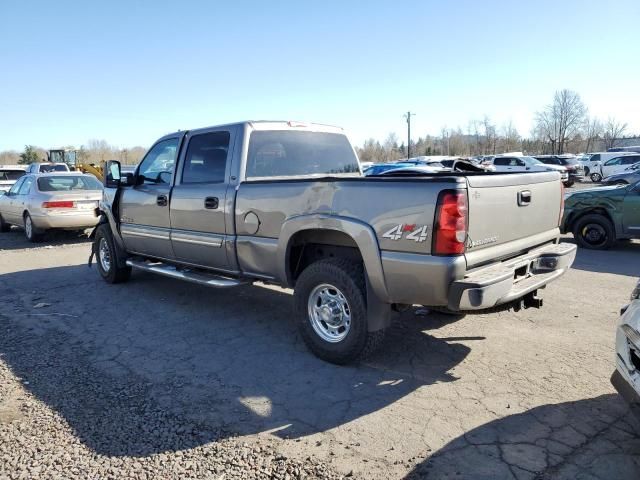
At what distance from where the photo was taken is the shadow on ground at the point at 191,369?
332 centimetres

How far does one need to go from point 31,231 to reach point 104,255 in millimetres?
5728

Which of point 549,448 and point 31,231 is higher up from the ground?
point 31,231

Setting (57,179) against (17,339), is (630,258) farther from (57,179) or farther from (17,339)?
(57,179)

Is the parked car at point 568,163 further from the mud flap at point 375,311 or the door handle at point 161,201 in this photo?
the mud flap at point 375,311

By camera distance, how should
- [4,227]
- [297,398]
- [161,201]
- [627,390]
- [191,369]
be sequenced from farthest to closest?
[4,227], [161,201], [191,369], [297,398], [627,390]

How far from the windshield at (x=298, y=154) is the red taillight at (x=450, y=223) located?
233 centimetres

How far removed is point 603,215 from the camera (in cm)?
960

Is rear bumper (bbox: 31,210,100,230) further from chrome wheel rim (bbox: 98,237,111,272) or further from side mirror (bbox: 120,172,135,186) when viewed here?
side mirror (bbox: 120,172,135,186)

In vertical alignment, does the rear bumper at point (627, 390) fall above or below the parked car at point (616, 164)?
below

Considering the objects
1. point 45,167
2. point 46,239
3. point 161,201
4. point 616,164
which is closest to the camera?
point 161,201

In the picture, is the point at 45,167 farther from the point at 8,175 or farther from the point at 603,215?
the point at 603,215

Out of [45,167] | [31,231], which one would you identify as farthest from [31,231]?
[45,167]

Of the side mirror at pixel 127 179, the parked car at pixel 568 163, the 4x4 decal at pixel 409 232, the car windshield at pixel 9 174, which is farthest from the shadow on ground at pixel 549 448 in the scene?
the parked car at pixel 568 163

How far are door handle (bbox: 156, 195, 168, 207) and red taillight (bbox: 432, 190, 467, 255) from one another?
3.63 meters
